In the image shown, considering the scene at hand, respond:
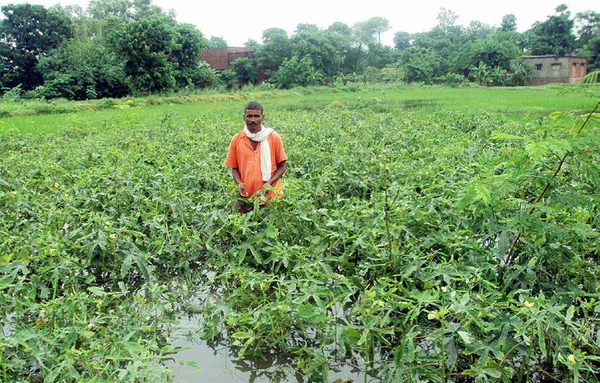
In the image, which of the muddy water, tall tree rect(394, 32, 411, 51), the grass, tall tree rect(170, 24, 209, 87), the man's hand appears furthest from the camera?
tall tree rect(394, 32, 411, 51)

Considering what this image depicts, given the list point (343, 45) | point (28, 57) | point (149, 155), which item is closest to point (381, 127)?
point (149, 155)

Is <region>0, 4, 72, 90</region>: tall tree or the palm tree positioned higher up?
<region>0, 4, 72, 90</region>: tall tree

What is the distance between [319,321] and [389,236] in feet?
2.34

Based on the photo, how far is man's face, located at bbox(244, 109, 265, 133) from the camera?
3852 millimetres

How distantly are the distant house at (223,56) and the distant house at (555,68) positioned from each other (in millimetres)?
22744

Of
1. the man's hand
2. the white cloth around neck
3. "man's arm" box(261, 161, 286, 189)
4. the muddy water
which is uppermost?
the white cloth around neck

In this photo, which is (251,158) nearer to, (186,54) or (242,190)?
(242,190)

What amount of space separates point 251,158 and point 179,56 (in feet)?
95.7

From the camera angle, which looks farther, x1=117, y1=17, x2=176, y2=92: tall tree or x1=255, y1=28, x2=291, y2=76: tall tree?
x1=255, y1=28, x2=291, y2=76: tall tree

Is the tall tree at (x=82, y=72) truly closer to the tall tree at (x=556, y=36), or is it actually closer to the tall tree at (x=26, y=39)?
the tall tree at (x=26, y=39)

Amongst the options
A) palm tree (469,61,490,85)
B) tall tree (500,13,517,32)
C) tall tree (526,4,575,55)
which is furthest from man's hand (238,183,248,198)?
tall tree (500,13,517,32)

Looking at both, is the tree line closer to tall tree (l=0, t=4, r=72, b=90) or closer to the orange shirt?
tall tree (l=0, t=4, r=72, b=90)

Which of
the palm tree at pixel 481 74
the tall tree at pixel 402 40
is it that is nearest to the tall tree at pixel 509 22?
the tall tree at pixel 402 40

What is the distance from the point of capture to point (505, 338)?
7.12 feet
